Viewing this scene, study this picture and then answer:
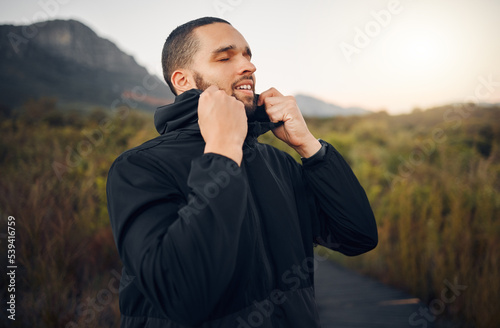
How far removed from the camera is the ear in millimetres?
1621

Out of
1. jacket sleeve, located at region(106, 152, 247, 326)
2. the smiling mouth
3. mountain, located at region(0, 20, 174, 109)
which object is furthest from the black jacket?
mountain, located at region(0, 20, 174, 109)

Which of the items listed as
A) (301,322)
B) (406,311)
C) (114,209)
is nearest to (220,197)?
(114,209)

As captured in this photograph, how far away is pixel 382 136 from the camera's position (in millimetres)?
18719

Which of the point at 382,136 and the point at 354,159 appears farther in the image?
the point at 382,136

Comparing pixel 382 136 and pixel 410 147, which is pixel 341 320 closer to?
pixel 410 147

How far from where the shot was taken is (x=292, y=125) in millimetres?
1537

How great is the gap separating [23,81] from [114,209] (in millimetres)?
29488

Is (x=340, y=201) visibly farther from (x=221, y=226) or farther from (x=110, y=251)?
(x=110, y=251)

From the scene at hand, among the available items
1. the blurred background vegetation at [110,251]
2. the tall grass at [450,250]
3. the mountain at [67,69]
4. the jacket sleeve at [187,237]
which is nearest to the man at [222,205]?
the jacket sleeve at [187,237]

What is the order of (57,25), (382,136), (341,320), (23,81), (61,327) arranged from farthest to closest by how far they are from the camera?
(57,25) < (23,81) < (382,136) < (341,320) < (61,327)

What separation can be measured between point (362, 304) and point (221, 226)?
3.64 metres

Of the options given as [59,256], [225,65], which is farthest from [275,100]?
[59,256]

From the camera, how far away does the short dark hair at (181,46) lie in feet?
5.34

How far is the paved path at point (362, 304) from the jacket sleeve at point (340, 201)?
2316 millimetres
